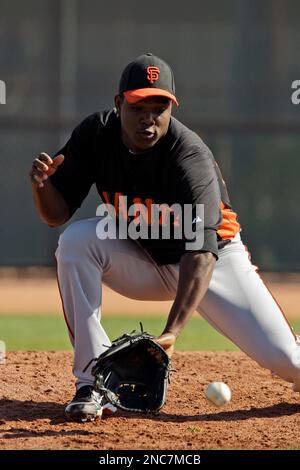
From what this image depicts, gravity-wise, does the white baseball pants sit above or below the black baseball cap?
below

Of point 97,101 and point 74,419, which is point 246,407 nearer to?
point 74,419

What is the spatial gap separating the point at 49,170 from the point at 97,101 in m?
8.58

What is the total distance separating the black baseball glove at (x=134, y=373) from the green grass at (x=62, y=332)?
294 cm

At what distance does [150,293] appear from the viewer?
4125 millimetres

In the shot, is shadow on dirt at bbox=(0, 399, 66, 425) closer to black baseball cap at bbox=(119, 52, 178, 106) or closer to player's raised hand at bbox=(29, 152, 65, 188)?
player's raised hand at bbox=(29, 152, 65, 188)

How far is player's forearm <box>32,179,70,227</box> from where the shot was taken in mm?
3904

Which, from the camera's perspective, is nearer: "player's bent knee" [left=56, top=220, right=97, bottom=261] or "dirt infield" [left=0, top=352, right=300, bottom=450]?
"dirt infield" [left=0, top=352, right=300, bottom=450]

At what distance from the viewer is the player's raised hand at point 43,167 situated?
12.2 ft

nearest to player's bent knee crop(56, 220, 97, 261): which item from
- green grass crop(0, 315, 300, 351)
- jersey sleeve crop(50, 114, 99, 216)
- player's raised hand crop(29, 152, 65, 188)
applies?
jersey sleeve crop(50, 114, 99, 216)

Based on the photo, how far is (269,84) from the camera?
40.5 ft

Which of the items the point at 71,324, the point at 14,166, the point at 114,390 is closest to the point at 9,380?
the point at 71,324

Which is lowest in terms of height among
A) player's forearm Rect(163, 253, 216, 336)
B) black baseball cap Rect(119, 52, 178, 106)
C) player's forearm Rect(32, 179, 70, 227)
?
player's forearm Rect(163, 253, 216, 336)

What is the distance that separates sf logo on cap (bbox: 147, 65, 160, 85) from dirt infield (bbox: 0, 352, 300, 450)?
1417 millimetres

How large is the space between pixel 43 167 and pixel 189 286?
2.64ft
